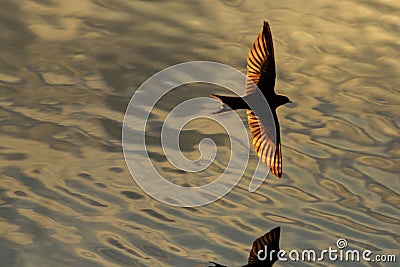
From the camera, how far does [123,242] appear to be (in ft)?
15.6

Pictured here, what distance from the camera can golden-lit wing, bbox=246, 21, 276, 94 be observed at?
14.0 feet

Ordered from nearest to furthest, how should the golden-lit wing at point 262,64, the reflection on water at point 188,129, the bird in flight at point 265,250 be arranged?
Answer: the golden-lit wing at point 262,64 → the bird in flight at point 265,250 → the reflection on water at point 188,129

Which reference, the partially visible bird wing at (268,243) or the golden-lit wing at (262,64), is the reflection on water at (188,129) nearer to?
the partially visible bird wing at (268,243)

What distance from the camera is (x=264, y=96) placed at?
14.3ft

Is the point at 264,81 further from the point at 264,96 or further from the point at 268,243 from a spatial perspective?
the point at 268,243

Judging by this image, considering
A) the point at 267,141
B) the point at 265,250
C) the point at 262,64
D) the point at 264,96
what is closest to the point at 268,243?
A: the point at 265,250

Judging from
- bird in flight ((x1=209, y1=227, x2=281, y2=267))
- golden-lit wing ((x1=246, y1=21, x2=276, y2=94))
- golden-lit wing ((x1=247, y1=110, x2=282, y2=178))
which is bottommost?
bird in flight ((x1=209, y1=227, x2=281, y2=267))

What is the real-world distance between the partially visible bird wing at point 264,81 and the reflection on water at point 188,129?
0.47 metres

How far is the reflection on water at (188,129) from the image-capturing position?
4801 millimetres

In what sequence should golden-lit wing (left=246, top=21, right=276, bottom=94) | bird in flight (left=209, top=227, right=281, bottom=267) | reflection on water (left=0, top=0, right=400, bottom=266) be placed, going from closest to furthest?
golden-lit wing (left=246, top=21, right=276, bottom=94)
bird in flight (left=209, top=227, right=281, bottom=267)
reflection on water (left=0, top=0, right=400, bottom=266)

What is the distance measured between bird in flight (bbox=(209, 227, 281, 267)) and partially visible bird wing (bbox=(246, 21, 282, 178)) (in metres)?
0.36

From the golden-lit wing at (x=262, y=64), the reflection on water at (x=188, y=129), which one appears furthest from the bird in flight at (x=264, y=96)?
the reflection on water at (x=188, y=129)

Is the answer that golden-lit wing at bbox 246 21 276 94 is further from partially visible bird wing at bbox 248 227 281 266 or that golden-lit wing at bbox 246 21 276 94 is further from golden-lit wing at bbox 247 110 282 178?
partially visible bird wing at bbox 248 227 281 266

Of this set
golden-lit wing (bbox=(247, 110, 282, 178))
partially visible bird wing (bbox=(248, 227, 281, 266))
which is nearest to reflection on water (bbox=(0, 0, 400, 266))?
partially visible bird wing (bbox=(248, 227, 281, 266))
